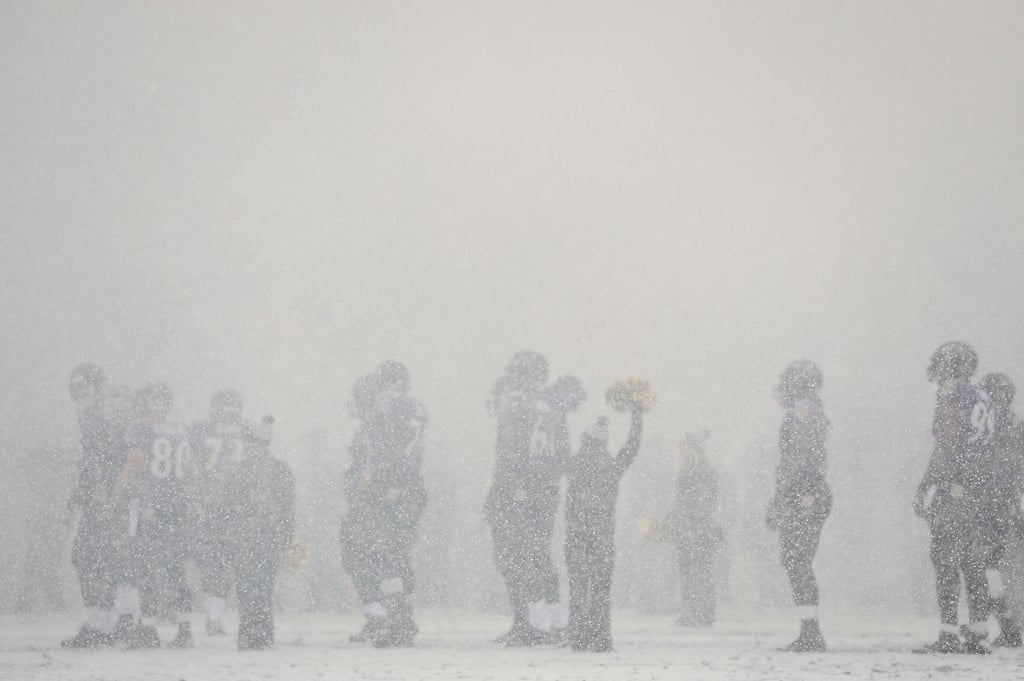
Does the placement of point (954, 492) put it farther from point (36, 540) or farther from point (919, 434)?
point (919, 434)

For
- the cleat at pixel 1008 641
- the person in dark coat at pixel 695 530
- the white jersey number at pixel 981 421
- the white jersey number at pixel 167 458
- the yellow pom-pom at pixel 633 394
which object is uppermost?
the yellow pom-pom at pixel 633 394

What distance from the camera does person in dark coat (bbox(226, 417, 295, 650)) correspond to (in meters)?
10.0

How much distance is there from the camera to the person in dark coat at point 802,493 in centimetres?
952

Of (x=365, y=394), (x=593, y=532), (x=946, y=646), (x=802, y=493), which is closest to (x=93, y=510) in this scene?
(x=365, y=394)

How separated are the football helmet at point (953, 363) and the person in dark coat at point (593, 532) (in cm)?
222

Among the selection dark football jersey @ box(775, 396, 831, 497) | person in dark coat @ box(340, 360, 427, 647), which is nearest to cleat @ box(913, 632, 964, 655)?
dark football jersey @ box(775, 396, 831, 497)

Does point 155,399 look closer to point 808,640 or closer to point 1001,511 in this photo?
point 808,640

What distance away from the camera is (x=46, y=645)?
1066cm

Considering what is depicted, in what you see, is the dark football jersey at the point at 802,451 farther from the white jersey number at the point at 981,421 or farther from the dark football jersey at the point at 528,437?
the dark football jersey at the point at 528,437

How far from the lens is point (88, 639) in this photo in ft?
33.0

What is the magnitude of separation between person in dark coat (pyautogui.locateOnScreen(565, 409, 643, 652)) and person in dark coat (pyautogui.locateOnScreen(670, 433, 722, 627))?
4.36 metres

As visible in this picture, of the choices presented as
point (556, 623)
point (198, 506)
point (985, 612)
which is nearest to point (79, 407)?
point (198, 506)

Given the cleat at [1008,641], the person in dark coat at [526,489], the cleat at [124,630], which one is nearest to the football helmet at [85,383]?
the cleat at [124,630]

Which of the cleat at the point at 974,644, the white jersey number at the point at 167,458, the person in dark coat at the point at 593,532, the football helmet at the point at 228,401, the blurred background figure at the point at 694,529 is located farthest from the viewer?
the blurred background figure at the point at 694,529
